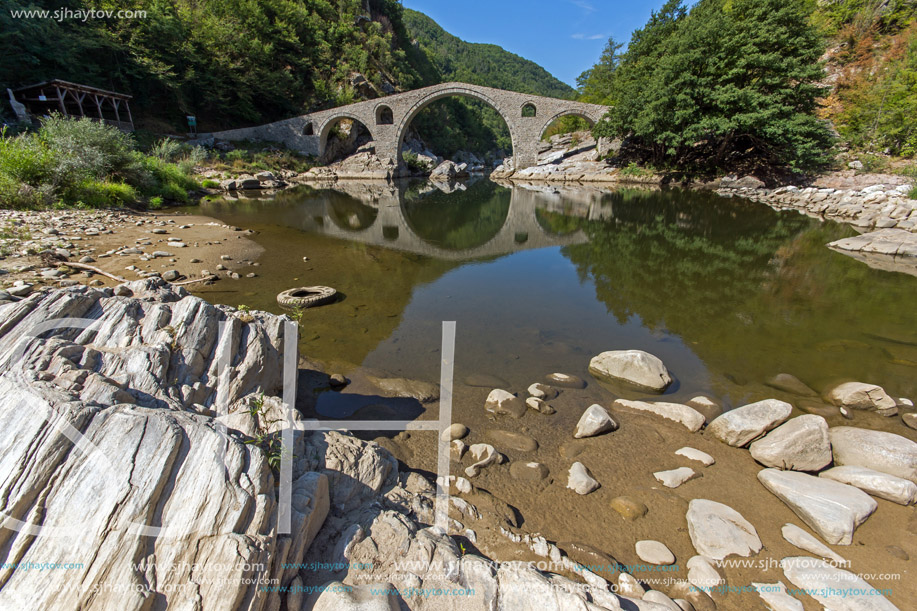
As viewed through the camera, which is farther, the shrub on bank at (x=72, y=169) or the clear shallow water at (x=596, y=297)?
the shrub on bank at (x=72, y=169)

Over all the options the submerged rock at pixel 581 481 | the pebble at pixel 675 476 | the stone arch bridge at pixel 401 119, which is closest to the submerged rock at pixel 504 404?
the submerged rock at pixel 581 481

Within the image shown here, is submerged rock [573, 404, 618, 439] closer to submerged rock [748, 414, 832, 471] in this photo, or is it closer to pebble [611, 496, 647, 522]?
pebble [611, 496, 647, 522]

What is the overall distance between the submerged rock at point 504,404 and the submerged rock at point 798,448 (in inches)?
84.3

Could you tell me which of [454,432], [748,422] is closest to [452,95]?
[454,432]

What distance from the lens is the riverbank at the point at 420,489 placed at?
152cm

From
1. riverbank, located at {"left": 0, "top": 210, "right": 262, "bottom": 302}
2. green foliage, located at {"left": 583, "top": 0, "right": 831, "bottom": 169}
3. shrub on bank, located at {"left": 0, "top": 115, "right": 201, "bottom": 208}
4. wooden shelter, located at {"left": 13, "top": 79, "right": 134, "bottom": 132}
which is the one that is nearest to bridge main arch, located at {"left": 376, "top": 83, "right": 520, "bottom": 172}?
green foliage, located at {"left": 583, "top": 0, "right": 831, "bottom": 169}

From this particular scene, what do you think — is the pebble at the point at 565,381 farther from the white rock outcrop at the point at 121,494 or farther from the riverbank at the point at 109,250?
the riverbank at the point at 109,250

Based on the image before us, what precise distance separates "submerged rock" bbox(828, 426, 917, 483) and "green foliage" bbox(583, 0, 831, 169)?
972 inches

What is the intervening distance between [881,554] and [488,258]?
8.97 metres

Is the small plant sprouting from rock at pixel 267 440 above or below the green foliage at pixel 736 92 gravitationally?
below

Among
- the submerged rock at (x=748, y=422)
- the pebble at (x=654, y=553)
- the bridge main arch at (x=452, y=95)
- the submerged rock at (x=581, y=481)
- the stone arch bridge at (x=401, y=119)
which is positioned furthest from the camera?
the bridge main arch at (x=452, y=95)

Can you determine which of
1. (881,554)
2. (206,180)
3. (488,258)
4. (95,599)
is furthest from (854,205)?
(206,180)

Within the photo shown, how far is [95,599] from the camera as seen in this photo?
1.36 m

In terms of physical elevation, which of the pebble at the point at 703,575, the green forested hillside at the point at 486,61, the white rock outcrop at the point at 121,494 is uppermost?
the green forested hillside at the point at 486,61
